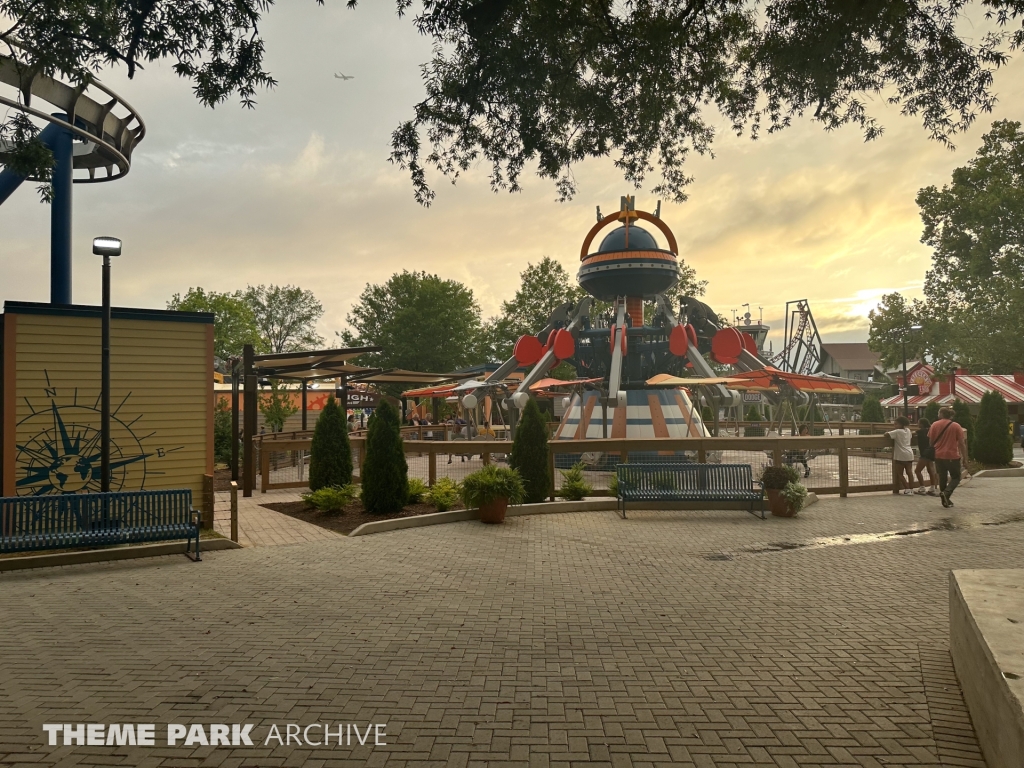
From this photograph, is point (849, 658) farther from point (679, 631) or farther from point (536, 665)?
point (536, 665)

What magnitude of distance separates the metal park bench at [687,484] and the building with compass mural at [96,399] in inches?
284

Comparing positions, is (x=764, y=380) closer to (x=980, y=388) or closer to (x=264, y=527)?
(x=264, y=527)

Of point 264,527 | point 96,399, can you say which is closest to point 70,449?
point 96,399

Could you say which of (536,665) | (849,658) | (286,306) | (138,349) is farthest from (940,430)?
(286,306)

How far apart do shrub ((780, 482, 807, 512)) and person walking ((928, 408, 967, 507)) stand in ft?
10.3

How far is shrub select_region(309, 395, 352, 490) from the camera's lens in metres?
13.7

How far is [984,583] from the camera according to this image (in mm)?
4836

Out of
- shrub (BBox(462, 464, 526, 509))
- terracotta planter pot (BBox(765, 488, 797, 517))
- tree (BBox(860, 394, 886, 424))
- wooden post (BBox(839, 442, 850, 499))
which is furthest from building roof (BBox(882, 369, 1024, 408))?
shrub (BBox(462, 464, 526, 509))

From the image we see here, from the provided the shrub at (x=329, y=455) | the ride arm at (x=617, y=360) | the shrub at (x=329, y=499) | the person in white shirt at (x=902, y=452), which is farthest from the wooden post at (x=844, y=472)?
the shrub at (x=329, y=455)

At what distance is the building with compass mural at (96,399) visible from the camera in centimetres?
948

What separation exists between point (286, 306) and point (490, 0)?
64840 millimetres

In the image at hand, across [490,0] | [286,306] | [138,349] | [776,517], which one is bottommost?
[776,517]

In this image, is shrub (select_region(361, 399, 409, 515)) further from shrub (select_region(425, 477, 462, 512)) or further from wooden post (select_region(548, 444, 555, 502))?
wooden post (select_region(548, 444, 555, 502))

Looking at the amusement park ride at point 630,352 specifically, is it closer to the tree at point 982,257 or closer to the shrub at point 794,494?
the shrub at point 794,494
